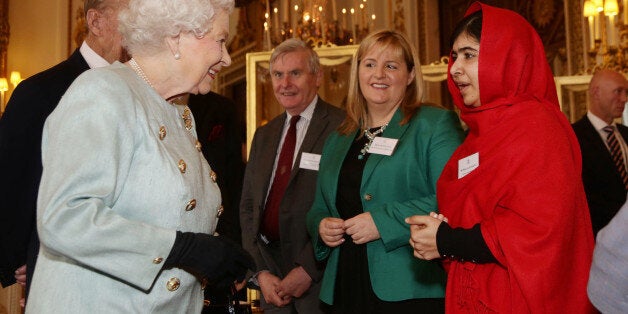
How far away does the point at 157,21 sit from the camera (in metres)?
1.97

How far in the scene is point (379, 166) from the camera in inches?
117

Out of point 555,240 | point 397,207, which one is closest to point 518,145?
point 555,240

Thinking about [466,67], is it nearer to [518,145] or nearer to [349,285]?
[518,145]

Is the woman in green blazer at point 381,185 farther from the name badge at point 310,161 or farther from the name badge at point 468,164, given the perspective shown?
the name badge at point 468,164

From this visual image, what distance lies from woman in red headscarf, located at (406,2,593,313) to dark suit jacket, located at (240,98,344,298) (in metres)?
1.26

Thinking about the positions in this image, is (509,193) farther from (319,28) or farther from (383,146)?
(319,28)

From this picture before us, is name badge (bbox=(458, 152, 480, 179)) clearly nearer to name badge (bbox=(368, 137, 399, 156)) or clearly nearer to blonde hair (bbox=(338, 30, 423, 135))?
name badge (bbox=(368, 137, 399, 156))

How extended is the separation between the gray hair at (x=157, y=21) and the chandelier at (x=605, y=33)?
17.8 ft

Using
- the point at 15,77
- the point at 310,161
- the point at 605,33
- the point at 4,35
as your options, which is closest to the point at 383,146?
the point at 310,161

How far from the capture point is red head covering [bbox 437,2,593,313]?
2.07m

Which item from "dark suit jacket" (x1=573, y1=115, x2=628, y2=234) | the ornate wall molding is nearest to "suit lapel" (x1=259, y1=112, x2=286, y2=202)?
"dark suit jacket" (x1=573, y1=115, x2=628, y2=234)

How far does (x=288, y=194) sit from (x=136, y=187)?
1937 mm

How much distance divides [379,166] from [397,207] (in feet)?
0.67

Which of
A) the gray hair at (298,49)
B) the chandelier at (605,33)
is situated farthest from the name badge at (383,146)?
the chandelier at (605,33)
